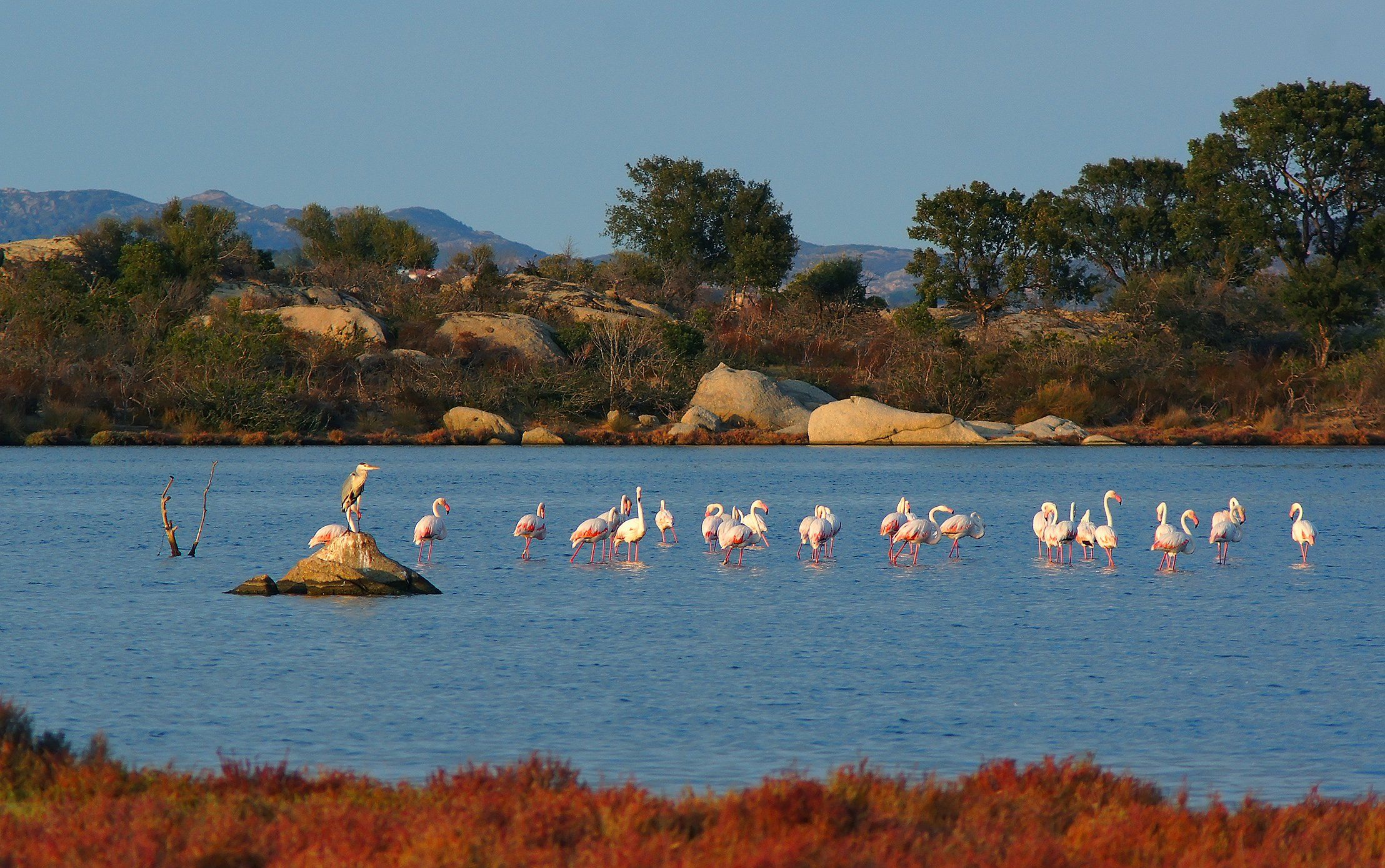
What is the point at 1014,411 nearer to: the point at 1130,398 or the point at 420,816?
the point at 1130,398

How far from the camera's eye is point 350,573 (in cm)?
1691

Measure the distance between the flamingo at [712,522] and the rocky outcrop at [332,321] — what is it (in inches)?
1377

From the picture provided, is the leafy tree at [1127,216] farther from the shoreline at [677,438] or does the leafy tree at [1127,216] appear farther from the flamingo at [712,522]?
the flamingo at [712,522]

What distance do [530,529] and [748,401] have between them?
32213mm

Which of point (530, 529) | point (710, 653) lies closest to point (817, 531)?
point (530, 529)

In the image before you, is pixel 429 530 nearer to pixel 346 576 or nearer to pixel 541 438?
pixel 346 576

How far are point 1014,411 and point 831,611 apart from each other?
128 feet

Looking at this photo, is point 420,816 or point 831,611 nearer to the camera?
point 420,816

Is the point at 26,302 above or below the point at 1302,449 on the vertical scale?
above

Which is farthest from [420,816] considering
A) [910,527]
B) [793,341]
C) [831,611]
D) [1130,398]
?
[793,341]

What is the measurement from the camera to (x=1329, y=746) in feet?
32.9

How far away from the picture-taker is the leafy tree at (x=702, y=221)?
77500mm

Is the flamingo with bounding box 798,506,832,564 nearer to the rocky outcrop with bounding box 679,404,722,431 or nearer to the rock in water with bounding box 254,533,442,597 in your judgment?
the rock in water with bounding box 254,533,442,597

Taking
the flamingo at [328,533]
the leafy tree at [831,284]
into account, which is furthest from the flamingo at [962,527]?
the leafy tree at [831,284]
